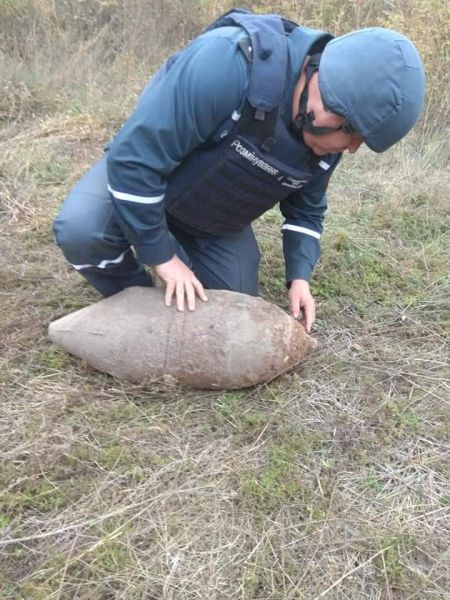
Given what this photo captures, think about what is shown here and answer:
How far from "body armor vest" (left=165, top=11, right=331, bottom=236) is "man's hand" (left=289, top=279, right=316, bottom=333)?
0.33m

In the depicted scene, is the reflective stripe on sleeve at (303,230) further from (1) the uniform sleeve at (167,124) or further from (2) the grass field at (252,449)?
(1) the uniform sleeve at (167,124)

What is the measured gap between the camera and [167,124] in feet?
6.47

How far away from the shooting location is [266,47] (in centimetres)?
196

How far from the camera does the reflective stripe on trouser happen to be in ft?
7.79

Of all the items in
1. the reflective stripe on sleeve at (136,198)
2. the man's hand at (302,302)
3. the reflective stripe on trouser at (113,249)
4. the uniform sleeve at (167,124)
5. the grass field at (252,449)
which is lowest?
the grass field at (252,449)

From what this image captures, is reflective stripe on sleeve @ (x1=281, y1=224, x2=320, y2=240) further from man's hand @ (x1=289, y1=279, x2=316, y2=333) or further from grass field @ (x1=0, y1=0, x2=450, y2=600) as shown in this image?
grass field @ (x1=0, y1=0, x2=450, y2=600)

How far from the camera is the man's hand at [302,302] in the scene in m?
2.58

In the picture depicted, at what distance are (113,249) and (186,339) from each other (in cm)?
46

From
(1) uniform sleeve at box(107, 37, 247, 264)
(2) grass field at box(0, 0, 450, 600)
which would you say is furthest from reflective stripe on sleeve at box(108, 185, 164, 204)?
(2) grass field at box(0, 0, 450, 600)

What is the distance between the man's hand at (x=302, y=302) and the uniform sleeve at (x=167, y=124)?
0.68 meters

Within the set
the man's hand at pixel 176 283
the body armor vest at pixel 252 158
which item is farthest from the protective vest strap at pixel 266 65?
the man's hand at pixel 176 283

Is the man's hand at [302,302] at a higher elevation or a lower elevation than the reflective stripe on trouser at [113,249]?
lower

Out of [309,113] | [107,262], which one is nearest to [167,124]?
[309,113]

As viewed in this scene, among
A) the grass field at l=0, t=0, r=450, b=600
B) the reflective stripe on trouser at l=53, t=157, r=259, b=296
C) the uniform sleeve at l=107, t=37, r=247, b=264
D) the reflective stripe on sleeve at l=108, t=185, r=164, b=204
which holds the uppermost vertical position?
the uniform sleeve at l=107, t=37, r=247, b=264
